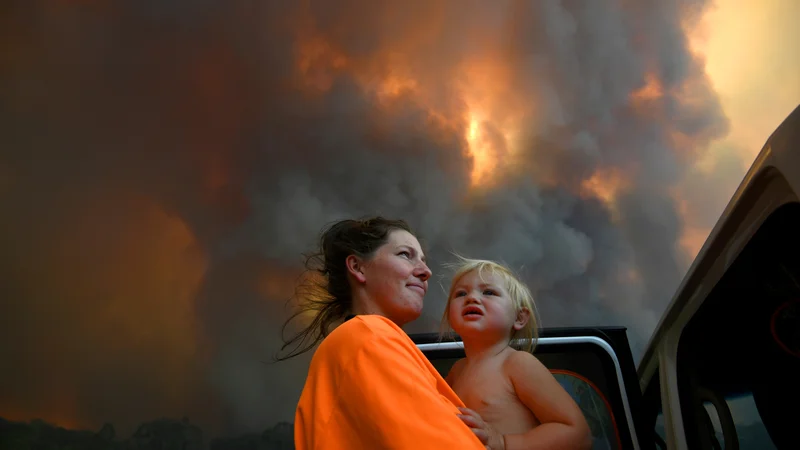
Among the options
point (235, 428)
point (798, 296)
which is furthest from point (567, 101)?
point (798, 296)

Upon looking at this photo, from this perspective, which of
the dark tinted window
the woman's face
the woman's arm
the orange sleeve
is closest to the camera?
the orange sleeve

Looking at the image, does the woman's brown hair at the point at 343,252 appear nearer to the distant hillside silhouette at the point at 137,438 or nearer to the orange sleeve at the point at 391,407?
the orange sleeve at the point at 391,407

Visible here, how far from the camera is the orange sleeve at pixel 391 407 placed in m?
0.96

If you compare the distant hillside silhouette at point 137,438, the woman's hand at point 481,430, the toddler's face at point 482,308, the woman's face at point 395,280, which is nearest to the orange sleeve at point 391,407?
the woman's hand at point 481,430

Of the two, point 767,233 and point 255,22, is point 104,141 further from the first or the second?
point 767,233

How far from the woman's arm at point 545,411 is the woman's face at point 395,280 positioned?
27 cm

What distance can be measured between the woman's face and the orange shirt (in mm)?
306

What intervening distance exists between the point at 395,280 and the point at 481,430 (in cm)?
41

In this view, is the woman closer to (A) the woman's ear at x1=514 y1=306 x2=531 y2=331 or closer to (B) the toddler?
(B) the toddler

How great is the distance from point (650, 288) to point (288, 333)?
3.96 m

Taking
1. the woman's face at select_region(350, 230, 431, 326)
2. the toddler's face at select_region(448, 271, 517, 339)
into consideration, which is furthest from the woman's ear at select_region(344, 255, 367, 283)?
the toddler's face at select_region(448, 271, 517, 339)

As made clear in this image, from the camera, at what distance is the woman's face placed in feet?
4.84

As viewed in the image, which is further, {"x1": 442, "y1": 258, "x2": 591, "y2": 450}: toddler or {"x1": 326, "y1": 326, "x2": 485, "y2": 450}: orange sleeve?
{"x1": 442, "y1": 258, "x2": 591, "y2": 450}: toddler

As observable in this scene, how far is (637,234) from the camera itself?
7074mm
